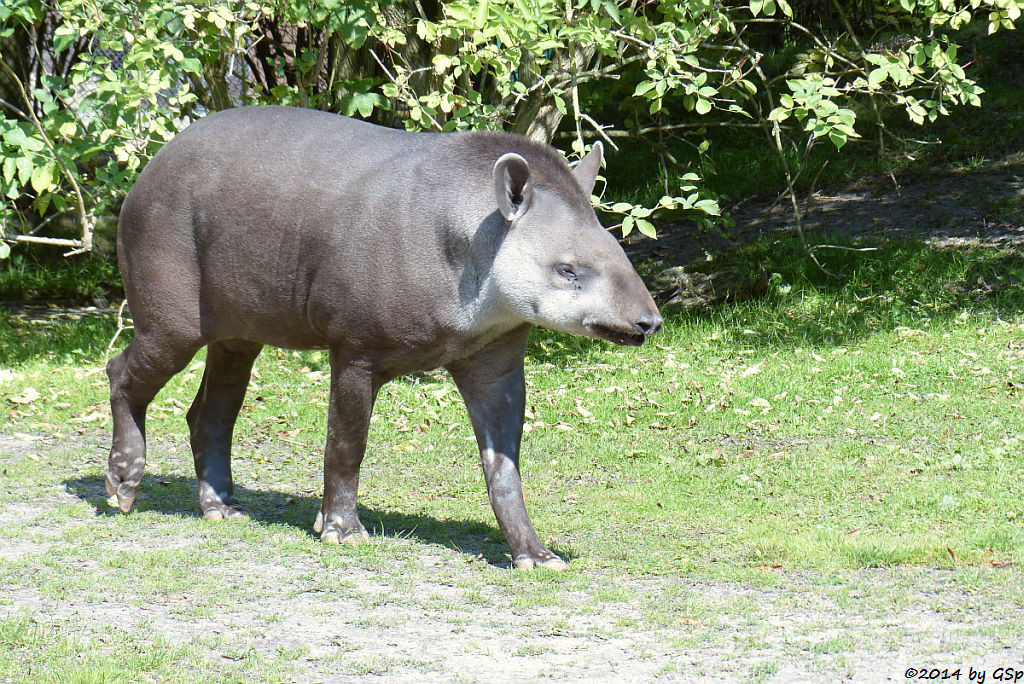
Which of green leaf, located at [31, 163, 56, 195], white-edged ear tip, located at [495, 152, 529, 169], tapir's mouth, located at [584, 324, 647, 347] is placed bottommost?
green leaf, located at [31, 163, 56, 195]

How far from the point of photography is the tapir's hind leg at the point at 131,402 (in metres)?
6.25

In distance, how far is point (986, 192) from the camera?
13.1 meters

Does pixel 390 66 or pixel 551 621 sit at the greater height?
pixel 390 66

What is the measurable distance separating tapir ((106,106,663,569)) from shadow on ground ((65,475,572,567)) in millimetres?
256

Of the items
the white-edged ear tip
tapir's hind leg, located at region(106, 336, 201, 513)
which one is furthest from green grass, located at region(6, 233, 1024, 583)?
the white-edged ear tip

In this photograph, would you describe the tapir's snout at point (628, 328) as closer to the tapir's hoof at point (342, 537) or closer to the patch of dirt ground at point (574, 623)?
the patch of dirt ground at point (574, 623)

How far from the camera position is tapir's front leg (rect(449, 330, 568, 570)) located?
5.69m

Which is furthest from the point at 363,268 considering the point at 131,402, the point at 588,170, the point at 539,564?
the point at 131,402

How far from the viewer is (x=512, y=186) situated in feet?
17.2

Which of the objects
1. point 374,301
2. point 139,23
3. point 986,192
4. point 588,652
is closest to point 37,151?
point 139,23

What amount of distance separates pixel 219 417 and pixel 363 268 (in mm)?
1651

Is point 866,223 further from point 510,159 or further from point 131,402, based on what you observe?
point 131,402

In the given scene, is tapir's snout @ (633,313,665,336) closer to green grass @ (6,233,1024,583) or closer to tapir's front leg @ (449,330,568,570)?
tapir's front leg @ (449,330,568,570)

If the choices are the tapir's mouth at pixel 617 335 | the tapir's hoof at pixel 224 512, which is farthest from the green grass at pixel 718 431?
the tapir's mouth at pixel 617 335
